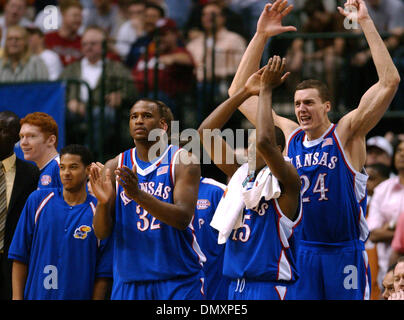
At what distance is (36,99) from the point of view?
904 centimetres

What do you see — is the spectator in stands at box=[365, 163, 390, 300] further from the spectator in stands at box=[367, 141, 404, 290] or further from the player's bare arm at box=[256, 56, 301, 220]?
the player's bare arm at box=[256, 56, 301, 220]

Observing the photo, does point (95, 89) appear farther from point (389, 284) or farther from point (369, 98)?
point (389, 284)

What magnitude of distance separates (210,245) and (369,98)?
6.78ft

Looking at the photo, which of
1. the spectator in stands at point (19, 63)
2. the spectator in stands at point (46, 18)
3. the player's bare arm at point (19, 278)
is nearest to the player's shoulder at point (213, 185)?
the player's bare arm at point (19, 278)

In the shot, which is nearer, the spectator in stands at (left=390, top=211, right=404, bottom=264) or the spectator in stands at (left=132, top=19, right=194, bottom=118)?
the spectator in stands at (left=390, top=211, right=404, bottom=264)

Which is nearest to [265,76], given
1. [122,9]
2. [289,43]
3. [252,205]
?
[252,205]

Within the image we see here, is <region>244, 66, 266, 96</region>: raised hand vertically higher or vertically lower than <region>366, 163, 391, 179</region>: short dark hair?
lower

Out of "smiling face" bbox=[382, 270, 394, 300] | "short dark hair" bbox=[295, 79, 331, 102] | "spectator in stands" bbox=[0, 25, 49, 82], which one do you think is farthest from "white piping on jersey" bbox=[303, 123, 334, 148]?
"spectator in stands" bbox=[0, 25, 49, 82]

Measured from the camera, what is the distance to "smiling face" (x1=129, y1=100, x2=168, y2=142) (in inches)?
222

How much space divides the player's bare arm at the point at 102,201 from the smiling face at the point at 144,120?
0.39m

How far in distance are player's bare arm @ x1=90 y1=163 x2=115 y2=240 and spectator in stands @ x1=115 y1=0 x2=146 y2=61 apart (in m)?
6.27

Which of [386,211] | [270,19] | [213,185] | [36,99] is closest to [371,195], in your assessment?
[386,211]
